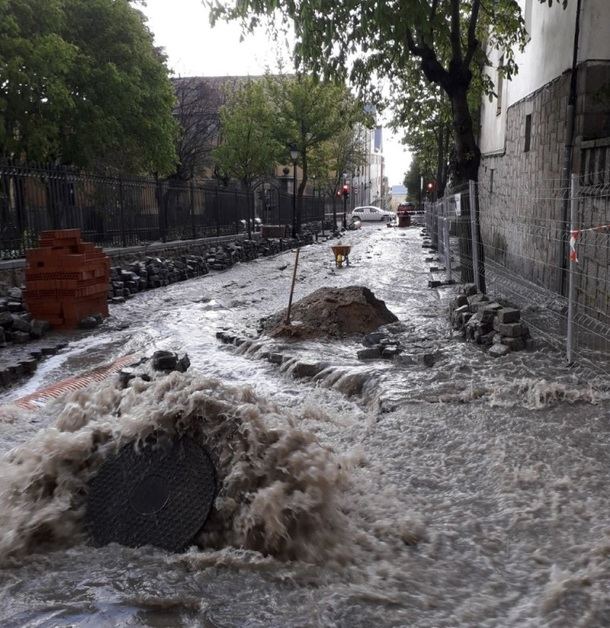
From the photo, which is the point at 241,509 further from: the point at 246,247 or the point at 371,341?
the point at 246,247

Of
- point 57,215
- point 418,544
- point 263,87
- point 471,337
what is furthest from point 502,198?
point 263,87

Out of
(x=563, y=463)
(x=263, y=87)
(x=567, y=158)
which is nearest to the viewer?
(x=563, y=463)

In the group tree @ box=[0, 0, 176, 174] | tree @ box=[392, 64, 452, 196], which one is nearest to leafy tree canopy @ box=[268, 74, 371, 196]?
tree @ box=[392, 64, 452, 196]

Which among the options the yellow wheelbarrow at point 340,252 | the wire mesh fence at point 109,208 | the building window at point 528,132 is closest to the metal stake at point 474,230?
the building window at point 528,132

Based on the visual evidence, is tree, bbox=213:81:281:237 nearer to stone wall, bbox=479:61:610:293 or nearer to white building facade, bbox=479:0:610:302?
white building facade, bbox=479:0:610:302

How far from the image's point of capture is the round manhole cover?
3570 millimetres

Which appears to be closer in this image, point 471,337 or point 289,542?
point 289,542

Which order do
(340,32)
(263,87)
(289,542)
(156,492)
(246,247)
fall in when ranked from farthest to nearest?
(263,87), (246,247), (340,32), (156,492), (289,542)

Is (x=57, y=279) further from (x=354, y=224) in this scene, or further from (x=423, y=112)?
(x=354, y=224)

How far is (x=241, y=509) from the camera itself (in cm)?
362

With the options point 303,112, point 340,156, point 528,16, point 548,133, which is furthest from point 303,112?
point 548,133

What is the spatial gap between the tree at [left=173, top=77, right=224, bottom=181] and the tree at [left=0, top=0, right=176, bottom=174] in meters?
16.4

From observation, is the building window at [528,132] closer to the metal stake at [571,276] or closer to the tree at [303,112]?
the metal stake at [571,276]

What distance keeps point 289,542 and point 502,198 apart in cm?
1487
